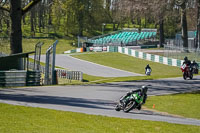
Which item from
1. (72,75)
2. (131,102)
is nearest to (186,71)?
(72,75)

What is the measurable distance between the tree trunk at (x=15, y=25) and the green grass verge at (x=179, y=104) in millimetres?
10729

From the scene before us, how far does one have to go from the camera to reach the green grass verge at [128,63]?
41353 mm

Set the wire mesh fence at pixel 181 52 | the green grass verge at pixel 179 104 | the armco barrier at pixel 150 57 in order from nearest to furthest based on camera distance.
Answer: the green grass verge at pixel 179 104
the wire mesh fence at pixel 181 52
the armco barrier at pixel 150 57

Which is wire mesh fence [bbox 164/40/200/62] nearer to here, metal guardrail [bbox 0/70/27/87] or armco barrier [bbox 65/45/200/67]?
armco barrier [bbox 65/45/200/67]

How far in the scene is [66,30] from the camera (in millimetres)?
86375

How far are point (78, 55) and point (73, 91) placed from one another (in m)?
38.7

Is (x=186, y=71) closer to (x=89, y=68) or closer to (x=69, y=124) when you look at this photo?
(x=69, y=124)

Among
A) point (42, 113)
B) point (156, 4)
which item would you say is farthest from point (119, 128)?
point (156, 4)

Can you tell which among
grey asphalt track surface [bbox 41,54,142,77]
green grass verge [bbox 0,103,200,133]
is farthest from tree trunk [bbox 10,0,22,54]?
grey asphalt track surface [bbox 41,54,142,77]

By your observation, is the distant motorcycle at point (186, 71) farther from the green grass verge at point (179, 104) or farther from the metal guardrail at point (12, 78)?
the metal guardrail at point (12, 78)

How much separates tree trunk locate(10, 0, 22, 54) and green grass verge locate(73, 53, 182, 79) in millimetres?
17509

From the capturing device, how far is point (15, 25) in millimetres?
25016

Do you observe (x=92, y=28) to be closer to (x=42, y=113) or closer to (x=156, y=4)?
(x=156, y=4)

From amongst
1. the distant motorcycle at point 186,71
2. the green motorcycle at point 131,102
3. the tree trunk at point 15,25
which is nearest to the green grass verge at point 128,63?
the distant motorcycle at point 186,71
